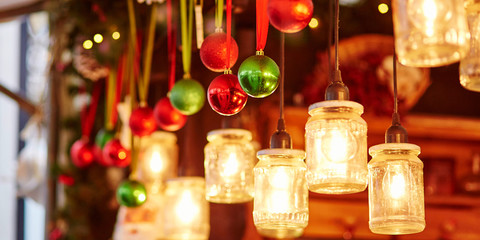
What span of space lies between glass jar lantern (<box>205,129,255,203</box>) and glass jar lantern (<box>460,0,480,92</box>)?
3.22ft

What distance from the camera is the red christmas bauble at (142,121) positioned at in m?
3.31

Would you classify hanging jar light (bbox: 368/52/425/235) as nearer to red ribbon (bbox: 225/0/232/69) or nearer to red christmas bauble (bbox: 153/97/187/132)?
red ribbon (bbox: 225/0/232/69)

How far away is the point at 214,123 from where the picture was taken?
4.26 meters

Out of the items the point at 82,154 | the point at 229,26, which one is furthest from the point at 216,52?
the point at 82,154

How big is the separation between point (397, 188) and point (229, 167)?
28.7 inches

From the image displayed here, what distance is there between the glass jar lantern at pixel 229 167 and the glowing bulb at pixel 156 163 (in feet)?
3.64

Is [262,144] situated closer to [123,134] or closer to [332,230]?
[332,230]

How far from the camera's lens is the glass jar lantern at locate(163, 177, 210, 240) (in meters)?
3.74

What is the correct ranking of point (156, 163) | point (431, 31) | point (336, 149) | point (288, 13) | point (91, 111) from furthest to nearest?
1. point (91, 111)
2. point (156, 163)
3. point (336, 149)
4. point (288, 13)
5. point (431, 31)

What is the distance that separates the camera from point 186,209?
3.76 meters

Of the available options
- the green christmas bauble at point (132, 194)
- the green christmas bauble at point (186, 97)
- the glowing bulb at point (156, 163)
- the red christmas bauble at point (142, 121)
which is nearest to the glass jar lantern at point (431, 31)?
the green christmas bauble at point (186, 97)

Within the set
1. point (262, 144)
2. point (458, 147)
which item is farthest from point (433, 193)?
point (262, 144)

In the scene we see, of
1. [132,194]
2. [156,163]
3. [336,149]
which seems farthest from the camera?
[156,163]

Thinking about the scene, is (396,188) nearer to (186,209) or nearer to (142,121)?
(142,121)
